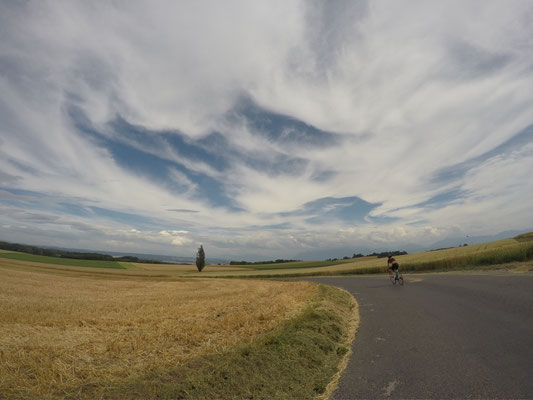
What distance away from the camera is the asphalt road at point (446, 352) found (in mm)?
5023

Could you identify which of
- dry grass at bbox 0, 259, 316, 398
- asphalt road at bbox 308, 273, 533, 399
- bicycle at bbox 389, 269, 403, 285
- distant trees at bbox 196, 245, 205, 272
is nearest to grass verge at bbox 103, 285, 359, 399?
dry grass at bbox 0, 259, 316, 398

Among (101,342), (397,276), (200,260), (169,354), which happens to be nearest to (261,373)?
(169,354)

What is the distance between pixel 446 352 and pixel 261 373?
456 centimetres

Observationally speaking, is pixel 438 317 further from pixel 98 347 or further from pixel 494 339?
pixel 98 347

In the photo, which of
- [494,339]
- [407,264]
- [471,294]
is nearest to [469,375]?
[494,339]

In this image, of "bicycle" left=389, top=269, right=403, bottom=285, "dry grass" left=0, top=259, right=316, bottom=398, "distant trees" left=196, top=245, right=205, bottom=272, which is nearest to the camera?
"dry grass" left=0, top=259, right=316, bottom=398

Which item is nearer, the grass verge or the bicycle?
the grass verge

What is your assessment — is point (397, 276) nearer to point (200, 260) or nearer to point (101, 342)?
point (101, 342)

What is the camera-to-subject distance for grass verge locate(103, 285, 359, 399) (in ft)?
15.7

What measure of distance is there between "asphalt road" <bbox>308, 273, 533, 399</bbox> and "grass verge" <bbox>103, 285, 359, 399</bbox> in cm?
53

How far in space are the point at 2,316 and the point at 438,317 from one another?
15407 mm

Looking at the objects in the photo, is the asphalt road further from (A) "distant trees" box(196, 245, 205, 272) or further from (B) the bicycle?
(A) "distant trees" box(196, 245, 205, 272)

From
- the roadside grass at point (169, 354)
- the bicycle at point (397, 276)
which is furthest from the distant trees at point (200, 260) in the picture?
the roadside grass at point (169, 354)

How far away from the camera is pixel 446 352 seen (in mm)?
6719
